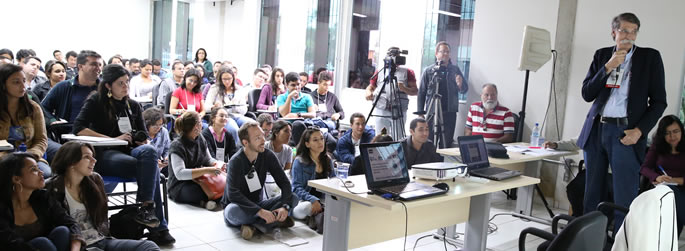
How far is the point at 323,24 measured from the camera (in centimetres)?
871

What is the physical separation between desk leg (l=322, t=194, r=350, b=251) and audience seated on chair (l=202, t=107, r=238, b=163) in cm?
240

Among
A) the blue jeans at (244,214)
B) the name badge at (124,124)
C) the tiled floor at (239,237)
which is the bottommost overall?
the tiled floor at (239,237)

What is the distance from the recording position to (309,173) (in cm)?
420

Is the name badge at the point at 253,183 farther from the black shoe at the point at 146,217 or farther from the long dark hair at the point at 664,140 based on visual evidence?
the long dark hair at the point at 664,140

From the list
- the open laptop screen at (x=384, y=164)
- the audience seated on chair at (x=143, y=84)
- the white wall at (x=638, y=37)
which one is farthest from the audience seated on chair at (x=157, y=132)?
the white wall at (x=638, y=37)

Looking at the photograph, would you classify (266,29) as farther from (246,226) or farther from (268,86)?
(246,226)

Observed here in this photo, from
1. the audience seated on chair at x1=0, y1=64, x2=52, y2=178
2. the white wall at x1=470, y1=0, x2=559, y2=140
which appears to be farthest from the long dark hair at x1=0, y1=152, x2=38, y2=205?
the white wall at x1=470, y1=0, x2=559, y2=140

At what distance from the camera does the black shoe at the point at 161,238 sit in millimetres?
3541

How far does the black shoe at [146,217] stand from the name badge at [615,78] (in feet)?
10.1

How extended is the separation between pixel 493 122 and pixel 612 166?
193 centimetres

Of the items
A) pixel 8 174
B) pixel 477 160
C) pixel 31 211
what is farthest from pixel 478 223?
pixel 8 174

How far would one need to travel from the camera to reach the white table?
107 inches

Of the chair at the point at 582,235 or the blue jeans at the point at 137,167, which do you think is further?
the blue jeans at the point at 137,167

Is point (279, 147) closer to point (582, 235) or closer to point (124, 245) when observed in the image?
point (124, 245)
